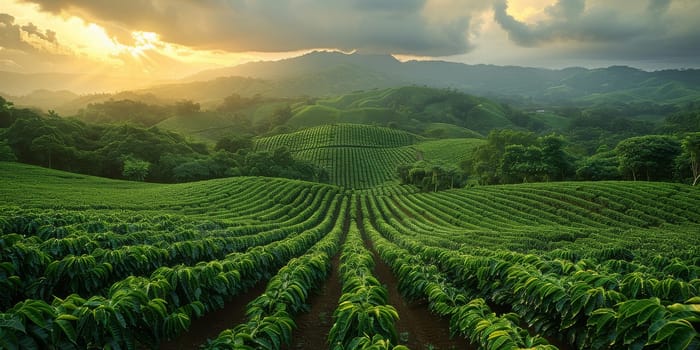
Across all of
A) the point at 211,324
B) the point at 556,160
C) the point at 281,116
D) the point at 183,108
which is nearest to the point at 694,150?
the point at 556,160

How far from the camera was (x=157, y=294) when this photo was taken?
7.88 metres

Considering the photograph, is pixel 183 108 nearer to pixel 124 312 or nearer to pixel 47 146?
pixel 47 146

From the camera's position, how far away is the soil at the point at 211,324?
938 centimetres

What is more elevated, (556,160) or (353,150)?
(556,160)

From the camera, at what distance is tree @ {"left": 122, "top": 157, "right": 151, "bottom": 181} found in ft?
196

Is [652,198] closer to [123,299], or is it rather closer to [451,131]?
[123,299]

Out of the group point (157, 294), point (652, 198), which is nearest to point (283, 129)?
point (652, 198)

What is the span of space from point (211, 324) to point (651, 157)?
2384 inches

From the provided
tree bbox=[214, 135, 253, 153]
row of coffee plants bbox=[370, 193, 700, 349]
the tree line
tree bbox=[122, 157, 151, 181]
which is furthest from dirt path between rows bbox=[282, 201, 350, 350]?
tree bbox=[214, 135, 253, 153]

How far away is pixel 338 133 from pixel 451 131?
71.3m

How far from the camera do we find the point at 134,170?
60000 mm

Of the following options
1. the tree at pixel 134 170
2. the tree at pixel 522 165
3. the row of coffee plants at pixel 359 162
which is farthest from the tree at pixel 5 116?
the tree at pixel 522 165

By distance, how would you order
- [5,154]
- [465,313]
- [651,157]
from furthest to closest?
[651,157] < [5,154] < [465,313]

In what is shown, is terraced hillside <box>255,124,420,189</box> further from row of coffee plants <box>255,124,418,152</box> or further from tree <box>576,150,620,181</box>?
tree <box>576,150,620,181</box>
